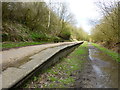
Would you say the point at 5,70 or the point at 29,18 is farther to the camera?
the point at 29,18

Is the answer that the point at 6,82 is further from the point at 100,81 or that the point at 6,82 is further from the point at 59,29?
the point at 59,29

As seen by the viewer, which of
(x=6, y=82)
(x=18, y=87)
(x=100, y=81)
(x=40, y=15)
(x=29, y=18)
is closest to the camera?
(x=6, y=82)

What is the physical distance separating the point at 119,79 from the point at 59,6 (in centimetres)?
2732

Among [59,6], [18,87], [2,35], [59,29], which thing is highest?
[59,6]

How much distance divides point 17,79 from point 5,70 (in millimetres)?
1000

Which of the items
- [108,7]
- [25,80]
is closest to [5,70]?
[25,80]

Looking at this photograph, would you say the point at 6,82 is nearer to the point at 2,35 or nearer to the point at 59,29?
the point at 2,35

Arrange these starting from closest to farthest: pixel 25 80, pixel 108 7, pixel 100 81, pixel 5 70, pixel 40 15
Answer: pixel 25 80
pixel 5 70
pixel 100 81
pixel 108 7
pixel 40 15

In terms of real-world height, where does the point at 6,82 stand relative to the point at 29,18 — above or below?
below

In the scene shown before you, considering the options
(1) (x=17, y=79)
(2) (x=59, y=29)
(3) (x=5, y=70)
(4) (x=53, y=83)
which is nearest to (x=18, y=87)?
(1) (x=17, y=79)

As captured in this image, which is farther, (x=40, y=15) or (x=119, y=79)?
(x=40, y=15)

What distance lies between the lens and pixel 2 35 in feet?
32.2

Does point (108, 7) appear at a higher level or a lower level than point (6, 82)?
higher

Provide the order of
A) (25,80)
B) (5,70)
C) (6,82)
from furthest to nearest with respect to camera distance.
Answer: (5,70) → (25,80) → (6,82)
